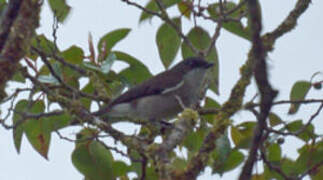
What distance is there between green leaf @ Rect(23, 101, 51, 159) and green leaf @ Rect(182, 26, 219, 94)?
3.72ft

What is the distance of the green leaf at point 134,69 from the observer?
4254 millimetres

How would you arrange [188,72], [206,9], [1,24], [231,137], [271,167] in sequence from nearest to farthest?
[1,24] → [271,167] → [231,137] → [206,9] → [188,72]

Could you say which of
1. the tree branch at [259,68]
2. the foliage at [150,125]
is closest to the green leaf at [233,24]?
the foliage at [150,125]

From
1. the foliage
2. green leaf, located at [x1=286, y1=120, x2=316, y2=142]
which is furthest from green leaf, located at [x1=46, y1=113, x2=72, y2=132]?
green leaf, located at [x1=286, y1=120, x2=316, y2=142]

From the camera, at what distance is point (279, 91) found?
1.91 metres

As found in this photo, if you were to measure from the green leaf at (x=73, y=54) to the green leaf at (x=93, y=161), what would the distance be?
627 millimetres

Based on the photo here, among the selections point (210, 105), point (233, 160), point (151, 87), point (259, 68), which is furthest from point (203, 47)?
point (259, 68)

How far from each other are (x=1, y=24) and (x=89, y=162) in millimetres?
1499

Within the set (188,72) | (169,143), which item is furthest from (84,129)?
(188,72)

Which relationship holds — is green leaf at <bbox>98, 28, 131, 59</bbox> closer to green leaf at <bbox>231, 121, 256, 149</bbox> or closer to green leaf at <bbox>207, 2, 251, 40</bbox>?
green leaf at <bbox>207, 2, 251, 40</bbox>

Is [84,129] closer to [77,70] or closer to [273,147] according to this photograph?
[77,70]

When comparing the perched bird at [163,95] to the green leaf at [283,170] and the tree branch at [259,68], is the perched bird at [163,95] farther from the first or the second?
the tree branch at [259,68]

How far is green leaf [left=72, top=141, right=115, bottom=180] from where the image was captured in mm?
3816

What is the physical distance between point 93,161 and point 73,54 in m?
0.79
